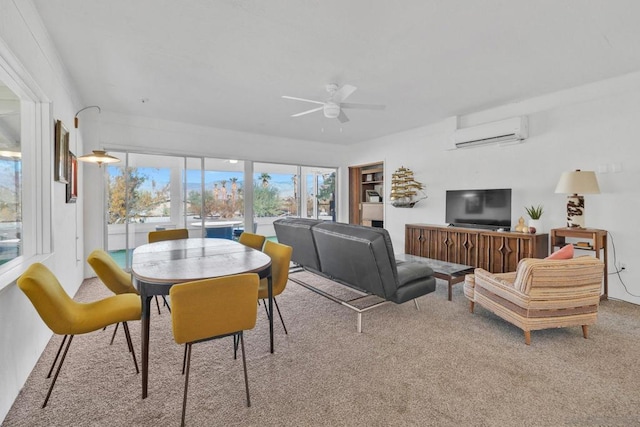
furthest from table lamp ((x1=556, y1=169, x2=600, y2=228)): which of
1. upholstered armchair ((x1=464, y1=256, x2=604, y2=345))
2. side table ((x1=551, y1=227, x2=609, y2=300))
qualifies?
upholstered armchair ((x1=464, y1=256, x2=604, y2=345))

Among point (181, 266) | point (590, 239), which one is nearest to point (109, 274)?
point (181, 266)

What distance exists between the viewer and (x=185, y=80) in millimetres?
3494

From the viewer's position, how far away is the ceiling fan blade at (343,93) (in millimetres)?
3055

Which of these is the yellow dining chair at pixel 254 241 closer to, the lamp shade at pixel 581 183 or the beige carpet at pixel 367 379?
the beige carpet at pixel 367 379

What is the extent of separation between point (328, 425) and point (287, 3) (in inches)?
108

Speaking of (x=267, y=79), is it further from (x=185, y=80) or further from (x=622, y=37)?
(x=622, y=37)

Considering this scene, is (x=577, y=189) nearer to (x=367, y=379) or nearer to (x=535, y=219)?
(x=535, y=219)

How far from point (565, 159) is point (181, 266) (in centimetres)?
479

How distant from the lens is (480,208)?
4785mm

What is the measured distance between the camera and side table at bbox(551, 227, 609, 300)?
136 inches

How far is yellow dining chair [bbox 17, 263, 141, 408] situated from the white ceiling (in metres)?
1.97

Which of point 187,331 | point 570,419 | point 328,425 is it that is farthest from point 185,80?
point 570,419

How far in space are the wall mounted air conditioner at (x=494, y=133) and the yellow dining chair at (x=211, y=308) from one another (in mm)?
4327

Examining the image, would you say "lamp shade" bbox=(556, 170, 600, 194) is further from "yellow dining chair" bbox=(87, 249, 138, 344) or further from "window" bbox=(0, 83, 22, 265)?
"window" bbox=(0, 83, 22, 265)
